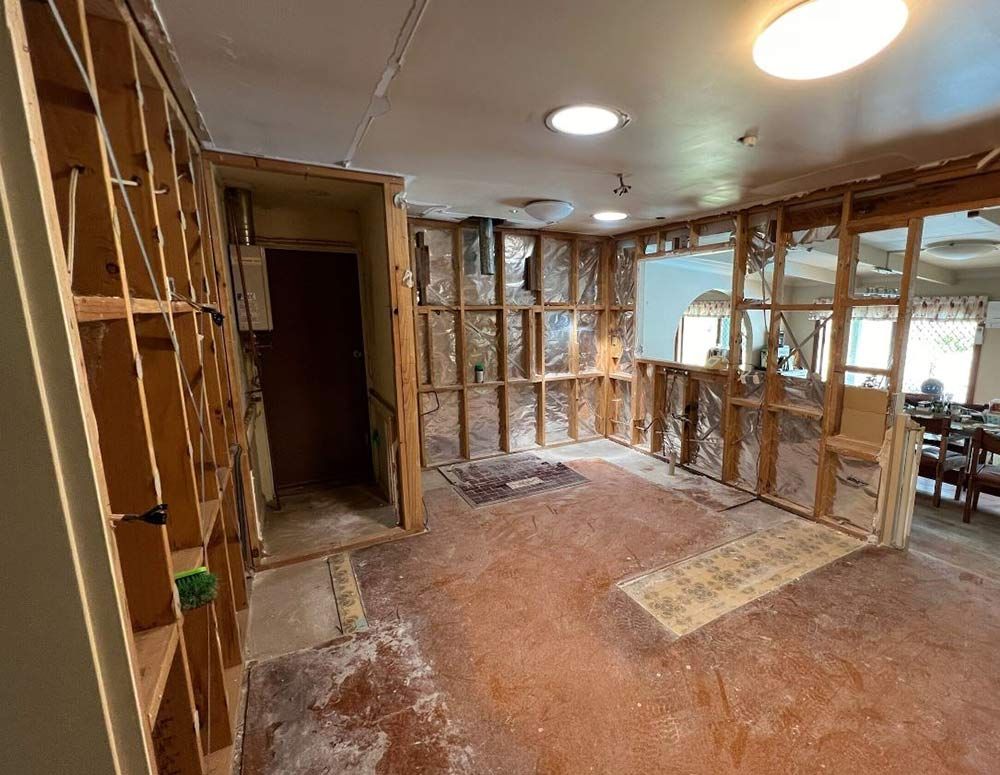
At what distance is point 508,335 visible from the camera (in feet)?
15.3

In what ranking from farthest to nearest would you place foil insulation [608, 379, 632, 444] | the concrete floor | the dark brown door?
foil insulation [608, 379, 632, 444] < the dark brown door < the concrete floor

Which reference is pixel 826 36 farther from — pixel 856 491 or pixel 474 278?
pixel 474 278

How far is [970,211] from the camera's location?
8.42ft

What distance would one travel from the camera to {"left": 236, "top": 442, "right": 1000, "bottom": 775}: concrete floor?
1.58 metres

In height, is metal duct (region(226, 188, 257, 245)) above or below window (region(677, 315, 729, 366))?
above

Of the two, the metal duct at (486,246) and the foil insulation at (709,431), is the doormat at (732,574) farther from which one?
the metal duct at (486,246)

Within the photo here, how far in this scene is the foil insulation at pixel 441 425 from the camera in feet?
14.4

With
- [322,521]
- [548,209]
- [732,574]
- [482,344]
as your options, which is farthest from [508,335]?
[732,574]

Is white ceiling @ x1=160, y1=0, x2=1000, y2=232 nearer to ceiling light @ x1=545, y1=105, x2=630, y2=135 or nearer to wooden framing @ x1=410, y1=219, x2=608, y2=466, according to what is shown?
ceiling light @ x1=545, y1=105, x2=630, y2=135

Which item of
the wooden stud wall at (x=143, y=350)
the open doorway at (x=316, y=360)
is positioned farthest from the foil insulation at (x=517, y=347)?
the wooden stud wall at (x=143, y=350)

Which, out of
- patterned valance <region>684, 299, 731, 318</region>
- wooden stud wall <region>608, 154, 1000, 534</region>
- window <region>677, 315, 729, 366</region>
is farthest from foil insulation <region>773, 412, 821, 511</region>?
window <region>677, 315, 729, 366</region>

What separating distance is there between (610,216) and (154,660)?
3.95 m

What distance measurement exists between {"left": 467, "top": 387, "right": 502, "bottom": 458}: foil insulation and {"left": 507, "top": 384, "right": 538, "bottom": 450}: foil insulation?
15 centimetres

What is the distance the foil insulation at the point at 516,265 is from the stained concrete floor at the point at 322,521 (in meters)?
2.37
